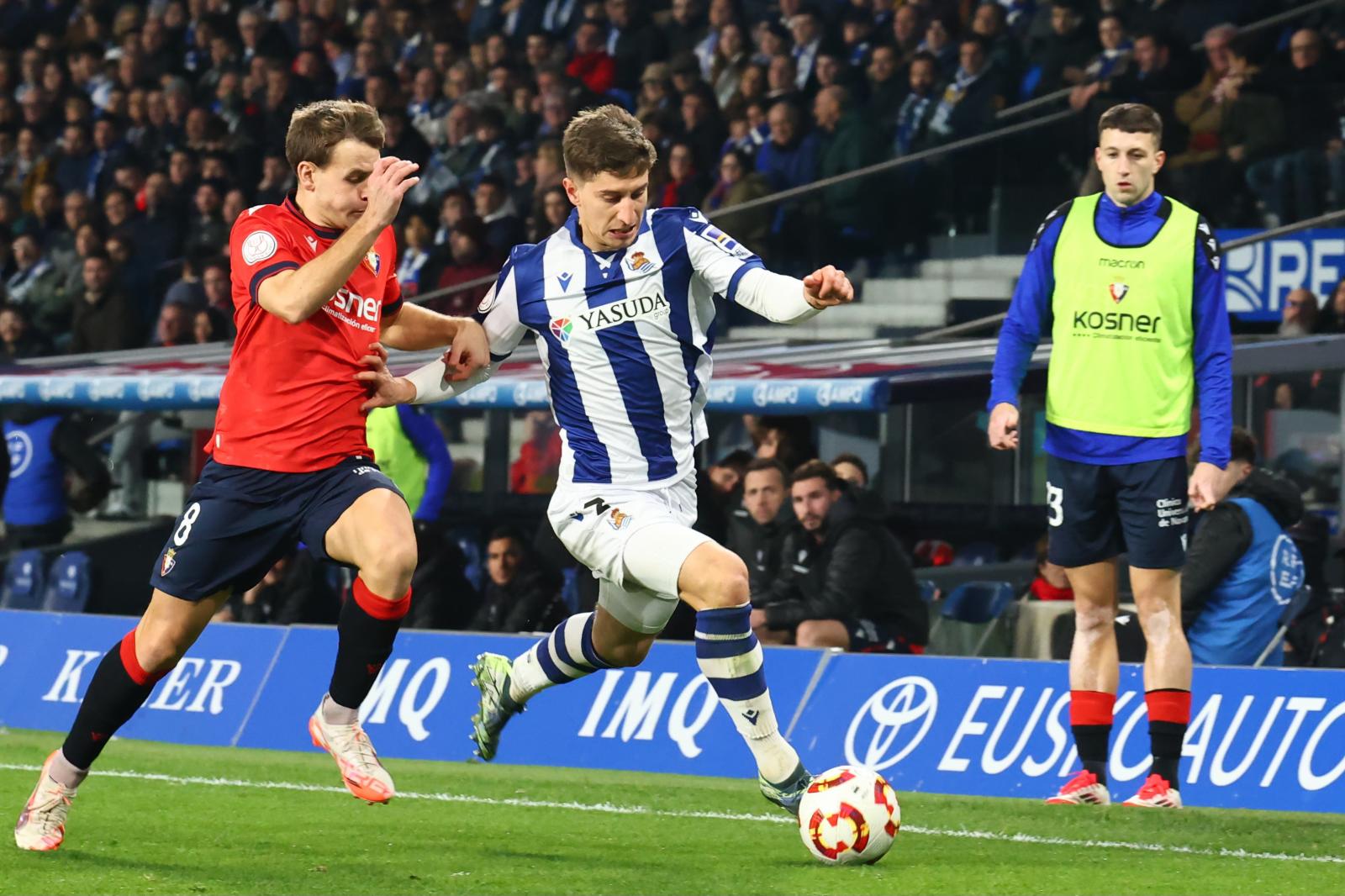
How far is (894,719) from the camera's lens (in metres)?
8.45

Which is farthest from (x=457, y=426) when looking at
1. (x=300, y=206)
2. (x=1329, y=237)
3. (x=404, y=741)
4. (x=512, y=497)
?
(x=300, y=206)

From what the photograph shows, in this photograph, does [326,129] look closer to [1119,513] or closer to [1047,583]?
[1119,513]

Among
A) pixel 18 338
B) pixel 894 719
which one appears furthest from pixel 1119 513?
pixel 18 338

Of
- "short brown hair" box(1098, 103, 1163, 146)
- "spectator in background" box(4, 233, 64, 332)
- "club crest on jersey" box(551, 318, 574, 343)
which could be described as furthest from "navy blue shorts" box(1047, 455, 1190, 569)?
"spectator in background" box(4, 233, 64, 332)

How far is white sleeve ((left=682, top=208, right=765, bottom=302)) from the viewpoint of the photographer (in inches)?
240

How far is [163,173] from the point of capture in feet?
59.0

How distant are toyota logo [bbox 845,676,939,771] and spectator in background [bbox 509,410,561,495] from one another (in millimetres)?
4626

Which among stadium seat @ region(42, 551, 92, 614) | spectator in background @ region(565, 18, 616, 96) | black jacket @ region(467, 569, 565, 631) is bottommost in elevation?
stadium seat @ region(42, 551, 92, 614)

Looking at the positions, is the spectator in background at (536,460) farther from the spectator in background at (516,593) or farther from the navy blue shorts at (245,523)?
the navy blue shorts at (245,523)

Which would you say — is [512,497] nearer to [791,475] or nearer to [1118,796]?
[791,475]

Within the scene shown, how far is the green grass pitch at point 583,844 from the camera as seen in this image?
5457mm

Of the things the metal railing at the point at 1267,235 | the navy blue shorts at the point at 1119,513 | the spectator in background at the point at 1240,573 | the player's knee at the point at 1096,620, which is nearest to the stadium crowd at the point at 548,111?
the metal railing at the point at 1267,235

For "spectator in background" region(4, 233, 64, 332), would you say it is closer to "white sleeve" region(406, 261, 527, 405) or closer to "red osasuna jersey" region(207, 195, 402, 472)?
"white sleeve" region(406, 261, 527, 405)

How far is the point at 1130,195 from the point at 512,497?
626 cm
